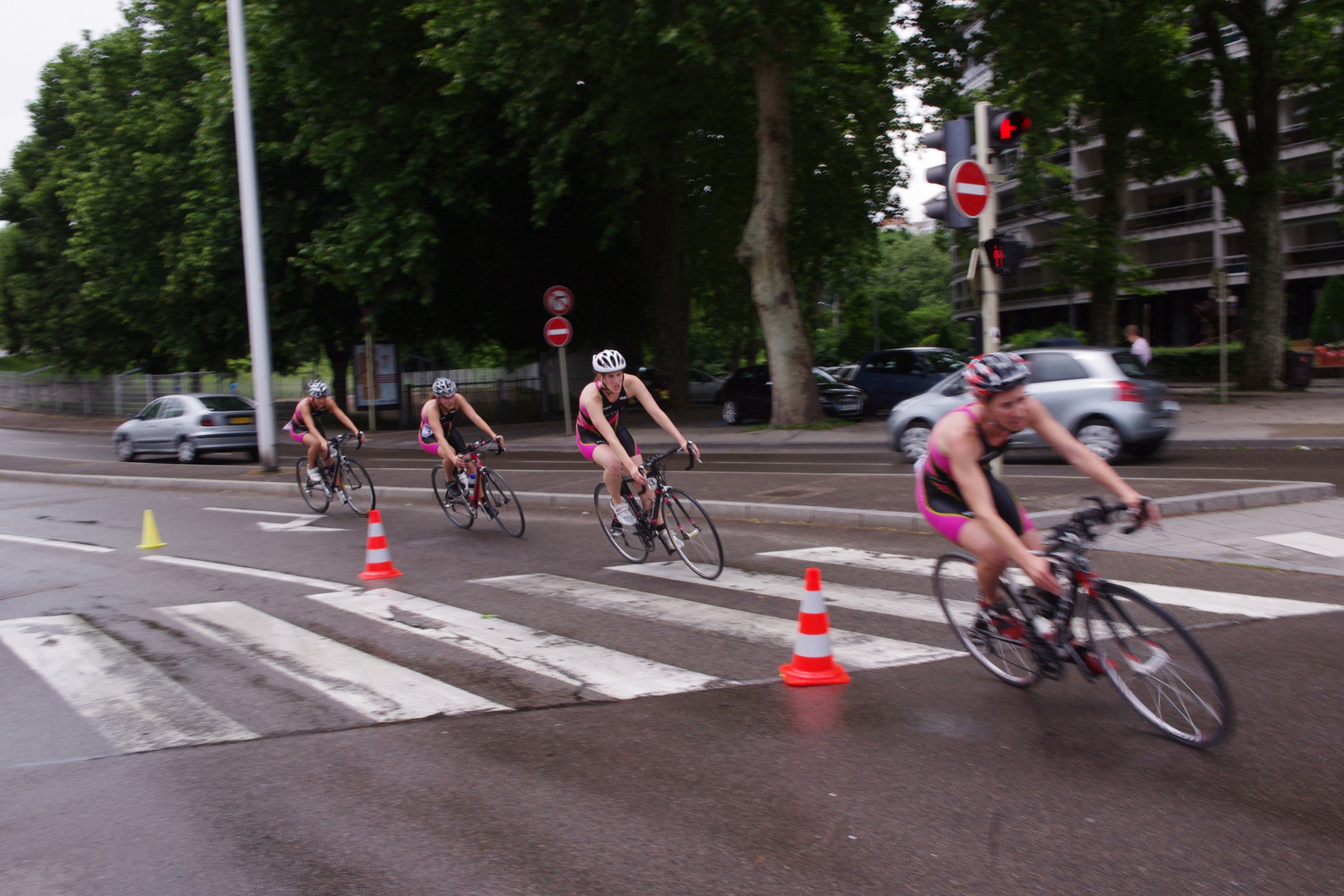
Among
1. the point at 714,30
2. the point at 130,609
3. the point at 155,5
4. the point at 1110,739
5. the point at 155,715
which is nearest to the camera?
the point at 1110,739

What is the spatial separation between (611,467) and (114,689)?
3836 mm

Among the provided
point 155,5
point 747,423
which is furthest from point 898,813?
point 155,5

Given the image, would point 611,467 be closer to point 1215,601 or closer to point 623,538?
point 623,538

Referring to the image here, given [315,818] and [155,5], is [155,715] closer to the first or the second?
[315,818]

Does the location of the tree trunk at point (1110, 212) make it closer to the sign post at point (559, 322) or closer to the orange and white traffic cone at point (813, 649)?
the sign post at point (559, 322)

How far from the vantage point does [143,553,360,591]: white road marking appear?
849cm

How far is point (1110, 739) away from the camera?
4.32 m

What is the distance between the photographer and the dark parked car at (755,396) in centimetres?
2455

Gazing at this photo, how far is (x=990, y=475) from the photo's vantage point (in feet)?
15.9

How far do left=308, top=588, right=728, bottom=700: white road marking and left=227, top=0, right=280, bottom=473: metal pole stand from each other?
39.4 ft

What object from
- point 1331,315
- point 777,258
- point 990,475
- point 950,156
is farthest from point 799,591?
point 1331,315

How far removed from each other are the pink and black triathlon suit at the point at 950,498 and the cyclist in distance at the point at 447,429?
6.51 meters

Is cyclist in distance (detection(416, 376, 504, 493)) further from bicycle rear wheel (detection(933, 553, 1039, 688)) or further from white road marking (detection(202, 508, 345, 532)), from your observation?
bicycle rear wheel (detection(933, 553, 1039, 688))

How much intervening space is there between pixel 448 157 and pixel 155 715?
21457 millimetres
